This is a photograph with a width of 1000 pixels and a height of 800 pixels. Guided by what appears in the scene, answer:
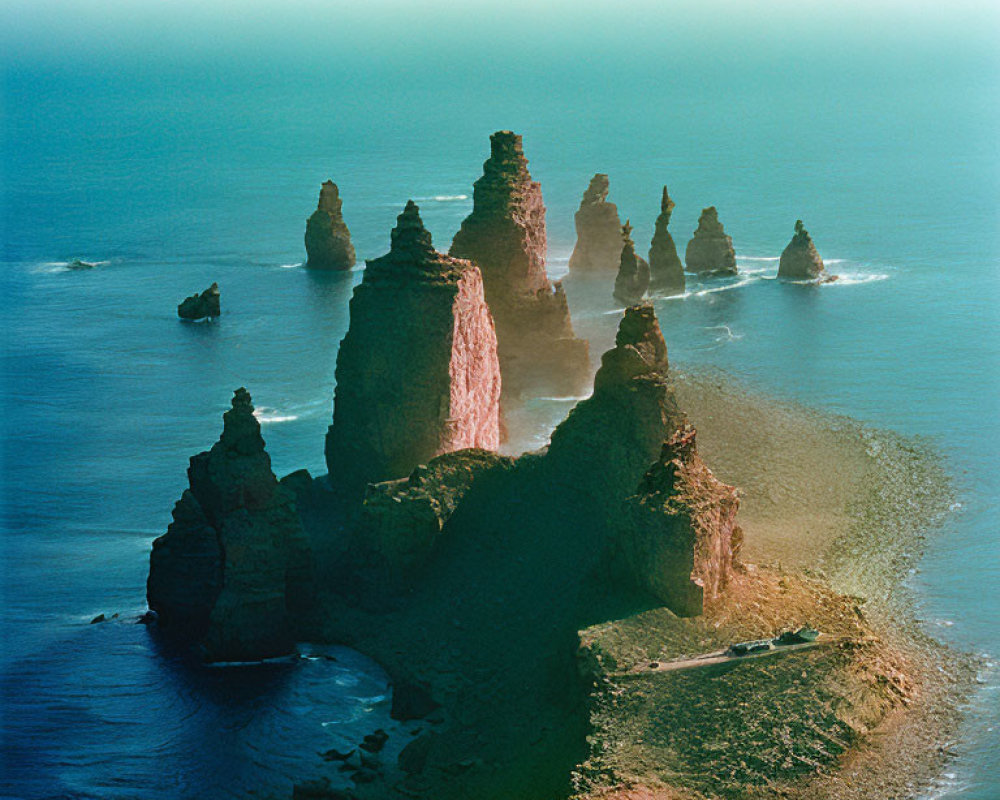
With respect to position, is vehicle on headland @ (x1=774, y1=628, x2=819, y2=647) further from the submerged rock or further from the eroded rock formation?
the submerged rock

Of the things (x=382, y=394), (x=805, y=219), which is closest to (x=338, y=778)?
(x=382, y=394)

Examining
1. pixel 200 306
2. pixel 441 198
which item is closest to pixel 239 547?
pixel 200 306

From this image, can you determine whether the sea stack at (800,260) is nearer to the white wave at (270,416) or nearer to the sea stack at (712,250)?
the sea stack at (712,250)

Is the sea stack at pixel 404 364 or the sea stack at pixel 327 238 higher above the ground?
the sea stack at pixel 327 238

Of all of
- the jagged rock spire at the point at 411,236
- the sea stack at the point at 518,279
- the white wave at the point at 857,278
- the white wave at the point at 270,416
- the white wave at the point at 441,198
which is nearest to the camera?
the jagged rock spire at the point at 411,236

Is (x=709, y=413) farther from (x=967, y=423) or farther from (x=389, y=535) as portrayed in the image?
(x=389, y=535)

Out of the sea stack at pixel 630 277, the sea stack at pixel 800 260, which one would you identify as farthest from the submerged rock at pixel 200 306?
the sea stack at pixel 800 260

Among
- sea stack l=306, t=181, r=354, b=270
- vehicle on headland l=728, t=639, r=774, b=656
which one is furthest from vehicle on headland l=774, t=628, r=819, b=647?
sea stack l=306, t=181, r=354, b=270
